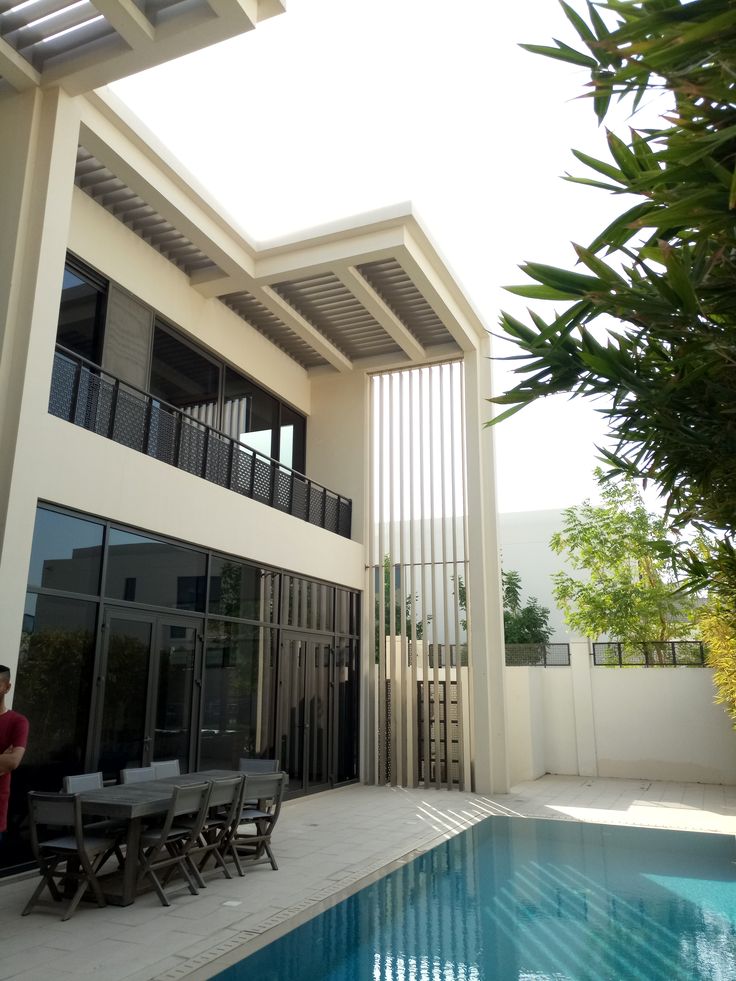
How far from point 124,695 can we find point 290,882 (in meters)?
2.48

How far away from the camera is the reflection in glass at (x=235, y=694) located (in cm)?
879

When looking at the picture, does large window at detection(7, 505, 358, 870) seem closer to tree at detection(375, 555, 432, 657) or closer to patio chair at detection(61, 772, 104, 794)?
patio chair at detection(61, 772, 104, 794)

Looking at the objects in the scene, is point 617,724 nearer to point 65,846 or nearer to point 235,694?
point 235,694

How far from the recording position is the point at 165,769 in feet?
23.4

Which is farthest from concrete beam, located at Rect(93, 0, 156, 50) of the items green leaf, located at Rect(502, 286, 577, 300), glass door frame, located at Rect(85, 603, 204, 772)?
green leaf, located at Rect(502, 286, 577, 300)

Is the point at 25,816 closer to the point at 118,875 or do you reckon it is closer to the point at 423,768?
the point at 118,875

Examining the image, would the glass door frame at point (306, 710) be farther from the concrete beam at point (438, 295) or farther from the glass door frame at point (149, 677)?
the concrete beam at point (438, 295)

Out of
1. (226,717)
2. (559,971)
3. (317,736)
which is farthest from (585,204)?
(317,736)

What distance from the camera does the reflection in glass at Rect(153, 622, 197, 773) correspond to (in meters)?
7.91

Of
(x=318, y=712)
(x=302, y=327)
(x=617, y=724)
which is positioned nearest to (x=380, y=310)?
(x=302, y=327)

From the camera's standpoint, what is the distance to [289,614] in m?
10.8

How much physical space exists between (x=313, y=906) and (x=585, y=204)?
16.6 feet

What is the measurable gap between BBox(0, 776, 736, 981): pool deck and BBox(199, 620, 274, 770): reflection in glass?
1.03m

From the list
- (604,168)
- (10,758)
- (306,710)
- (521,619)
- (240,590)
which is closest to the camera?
(604,168)
